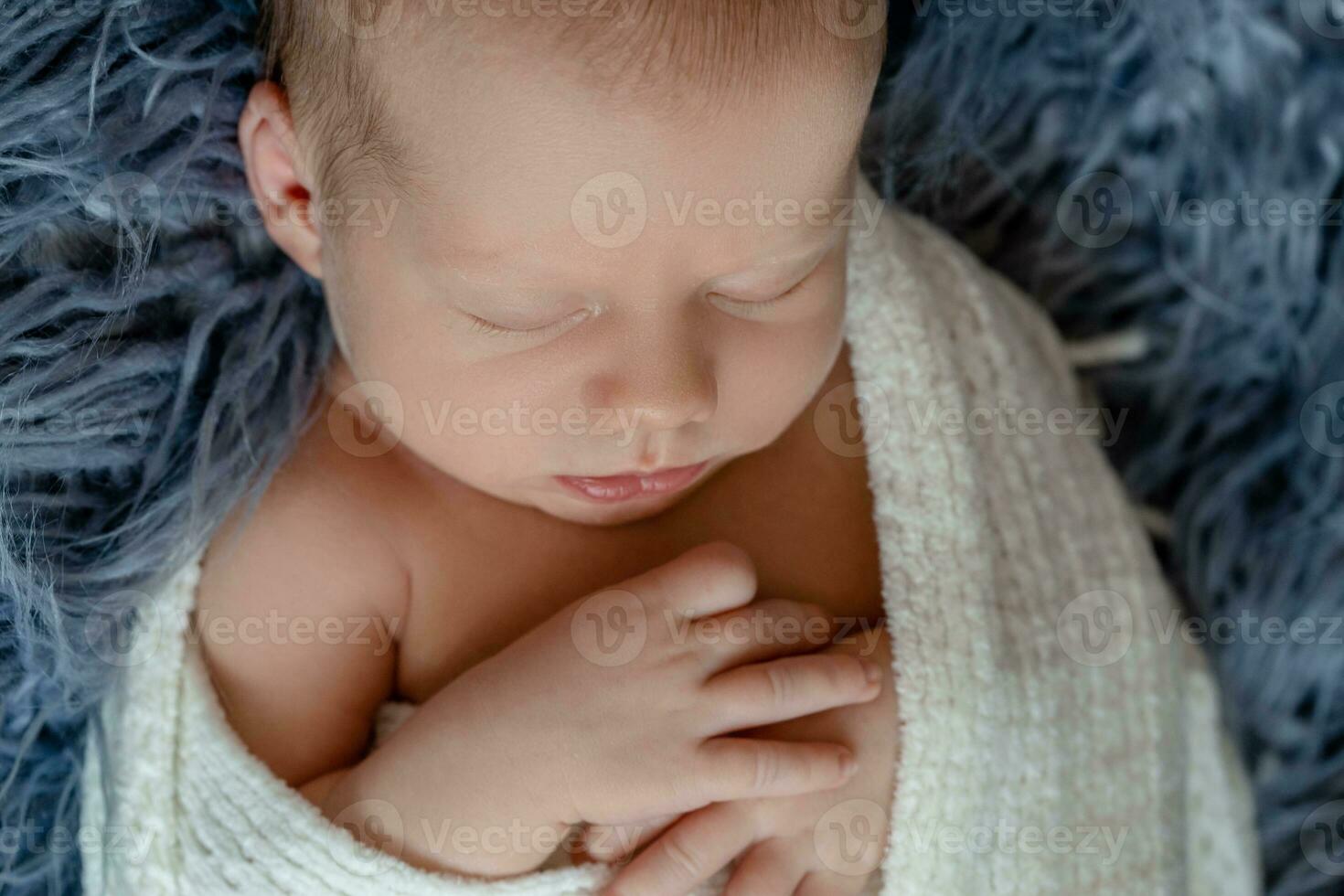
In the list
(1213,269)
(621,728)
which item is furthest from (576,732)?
(1213,269)

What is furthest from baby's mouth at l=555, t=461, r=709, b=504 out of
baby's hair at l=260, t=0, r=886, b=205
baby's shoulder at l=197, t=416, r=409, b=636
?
baby's hair at l=260, t=0, r=886, b=205

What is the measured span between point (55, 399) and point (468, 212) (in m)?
0.47

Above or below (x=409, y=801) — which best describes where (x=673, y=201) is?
above

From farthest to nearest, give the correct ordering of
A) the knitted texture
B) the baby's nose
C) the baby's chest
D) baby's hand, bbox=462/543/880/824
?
the knitted texture → the baby's chest → baby's hand, bbox=462/543/880/824 → the baby's nose

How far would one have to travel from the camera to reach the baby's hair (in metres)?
0.97

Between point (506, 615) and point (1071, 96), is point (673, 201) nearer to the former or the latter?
point (506, 615)

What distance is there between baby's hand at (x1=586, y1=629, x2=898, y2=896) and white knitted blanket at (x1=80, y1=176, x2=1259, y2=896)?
0.02 meters

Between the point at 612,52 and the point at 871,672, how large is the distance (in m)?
0.62

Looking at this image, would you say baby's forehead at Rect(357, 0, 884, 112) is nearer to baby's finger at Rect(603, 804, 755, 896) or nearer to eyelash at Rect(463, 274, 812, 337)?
eyelash at Rect(463, 274, 812, 337)

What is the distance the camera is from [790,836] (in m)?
1.24

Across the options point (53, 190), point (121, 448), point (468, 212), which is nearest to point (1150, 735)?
point (468, 212)

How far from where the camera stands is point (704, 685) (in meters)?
1.21

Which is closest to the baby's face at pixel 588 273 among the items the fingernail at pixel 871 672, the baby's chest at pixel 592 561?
the baby's chest at pixel 592 561

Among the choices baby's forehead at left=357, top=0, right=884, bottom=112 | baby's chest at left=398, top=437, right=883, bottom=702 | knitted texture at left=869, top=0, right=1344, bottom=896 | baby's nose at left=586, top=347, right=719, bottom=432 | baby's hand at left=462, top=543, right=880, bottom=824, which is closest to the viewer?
baby's forehead at left=357, top=0, right=884, bottom=112
